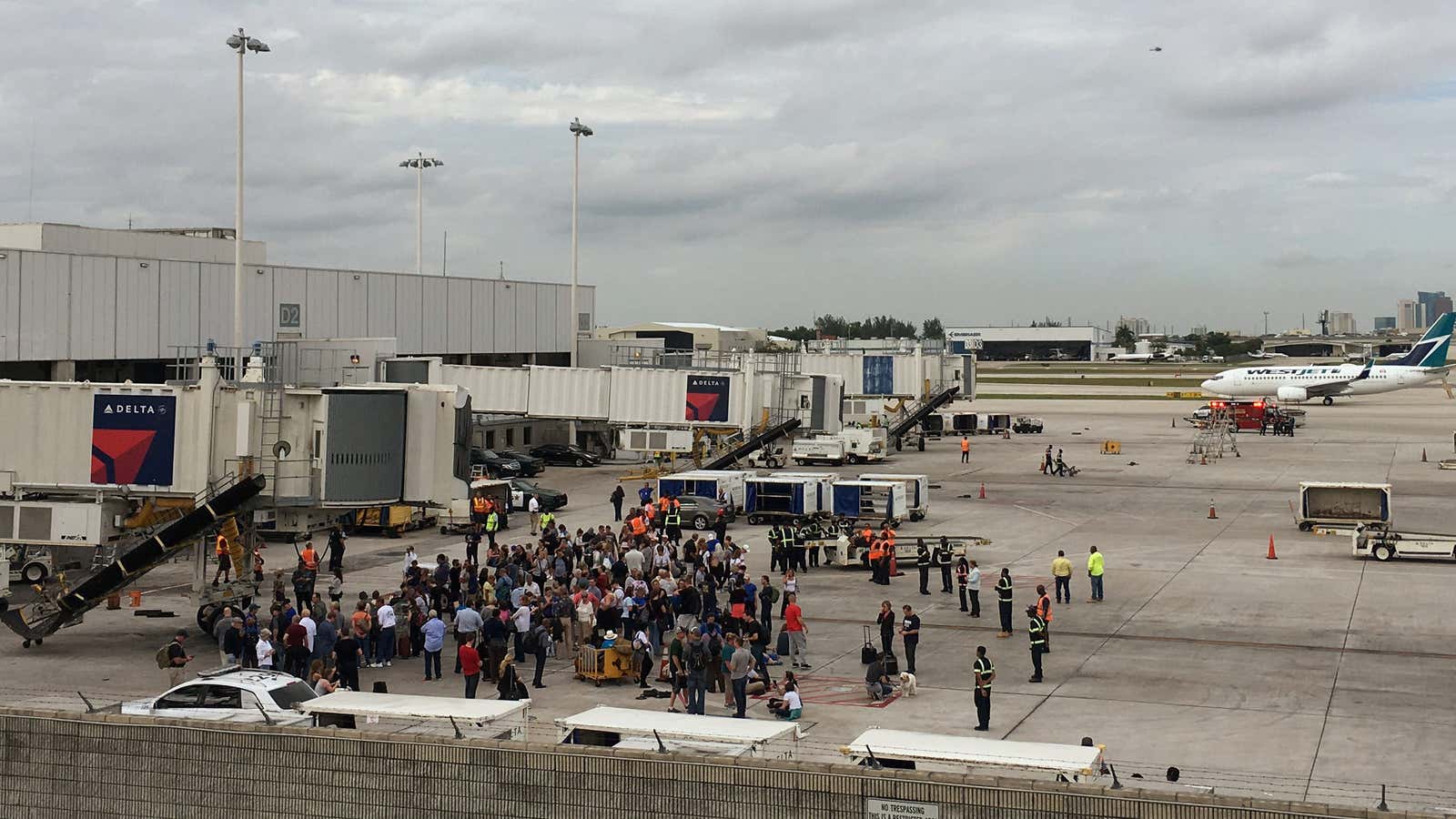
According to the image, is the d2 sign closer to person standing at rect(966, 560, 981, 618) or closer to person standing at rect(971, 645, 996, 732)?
person standing at rect(971, 645, 996, 732)

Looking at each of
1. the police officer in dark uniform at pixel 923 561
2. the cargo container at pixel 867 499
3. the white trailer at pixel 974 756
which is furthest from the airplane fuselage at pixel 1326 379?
the white trailer at pixel 974 756

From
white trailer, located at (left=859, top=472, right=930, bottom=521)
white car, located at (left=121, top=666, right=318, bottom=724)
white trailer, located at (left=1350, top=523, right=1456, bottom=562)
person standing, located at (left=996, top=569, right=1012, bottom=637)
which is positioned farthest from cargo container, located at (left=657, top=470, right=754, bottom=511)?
white car, located at (left=121, top=666, right=318, bottom=724)

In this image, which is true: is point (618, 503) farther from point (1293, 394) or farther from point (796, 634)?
point (1293, 394)

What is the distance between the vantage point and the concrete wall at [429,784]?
12.5m

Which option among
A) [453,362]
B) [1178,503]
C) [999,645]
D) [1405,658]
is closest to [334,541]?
[999,645]

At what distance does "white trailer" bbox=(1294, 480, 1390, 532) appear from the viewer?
4444 centimetres

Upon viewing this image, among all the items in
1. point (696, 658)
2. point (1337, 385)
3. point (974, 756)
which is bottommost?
point (696, 658)

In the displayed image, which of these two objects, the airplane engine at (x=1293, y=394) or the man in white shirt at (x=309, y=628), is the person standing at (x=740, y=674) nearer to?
the man in white shirt at (x=309, y=628)

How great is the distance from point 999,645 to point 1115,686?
161 inches

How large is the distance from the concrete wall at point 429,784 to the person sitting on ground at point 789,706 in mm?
8861

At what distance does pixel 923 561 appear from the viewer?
35.3m

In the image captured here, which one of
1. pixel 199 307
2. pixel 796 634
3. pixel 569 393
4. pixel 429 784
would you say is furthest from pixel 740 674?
pixel 569 393

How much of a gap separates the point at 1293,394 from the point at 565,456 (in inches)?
2432

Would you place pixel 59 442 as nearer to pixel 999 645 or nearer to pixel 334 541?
pixel 334 541
